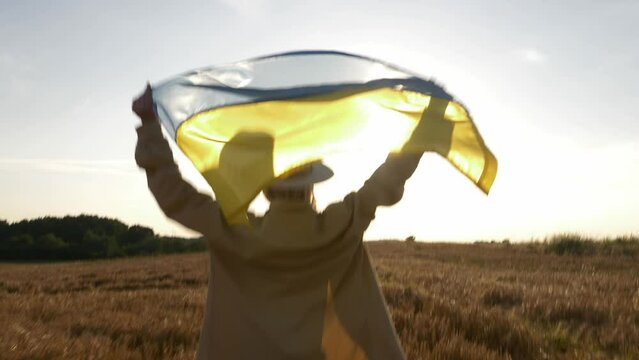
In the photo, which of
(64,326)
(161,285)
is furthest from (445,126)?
(161,285)


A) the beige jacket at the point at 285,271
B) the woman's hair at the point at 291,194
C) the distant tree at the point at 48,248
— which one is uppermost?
the woman's hair at the point at 291,194

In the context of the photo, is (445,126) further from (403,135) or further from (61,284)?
(61,284)

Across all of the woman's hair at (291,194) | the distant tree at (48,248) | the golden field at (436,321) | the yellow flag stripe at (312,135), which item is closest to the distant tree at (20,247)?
the distant tree at (48,248)

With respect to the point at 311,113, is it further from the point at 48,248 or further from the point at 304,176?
the point at 48,248

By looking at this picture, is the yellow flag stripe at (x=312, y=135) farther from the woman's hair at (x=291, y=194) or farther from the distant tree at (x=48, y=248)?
the distant tree at (x=48, y=248)

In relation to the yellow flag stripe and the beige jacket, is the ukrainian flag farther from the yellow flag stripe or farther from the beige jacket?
the beige jacket

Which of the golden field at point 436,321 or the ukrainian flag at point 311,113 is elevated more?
the ukrainian flag at point 311,113

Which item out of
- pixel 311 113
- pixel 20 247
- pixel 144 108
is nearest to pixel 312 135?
pixel 311 113

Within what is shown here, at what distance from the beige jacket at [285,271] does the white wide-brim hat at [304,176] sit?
4.6 inches

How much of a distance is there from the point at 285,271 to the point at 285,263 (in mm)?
59

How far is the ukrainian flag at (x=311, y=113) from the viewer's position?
3.75 m

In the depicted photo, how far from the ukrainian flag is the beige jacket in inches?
7.3

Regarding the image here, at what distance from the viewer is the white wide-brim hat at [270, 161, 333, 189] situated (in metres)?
3.74

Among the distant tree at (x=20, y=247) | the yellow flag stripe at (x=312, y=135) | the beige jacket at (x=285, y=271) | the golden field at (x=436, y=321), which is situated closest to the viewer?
the yellow flag stripe at (x=312, y=135)
